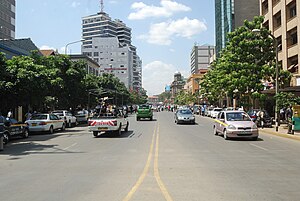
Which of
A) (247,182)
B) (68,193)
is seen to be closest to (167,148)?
Answer: (247,182)

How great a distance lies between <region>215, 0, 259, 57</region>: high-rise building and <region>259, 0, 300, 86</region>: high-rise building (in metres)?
26.2

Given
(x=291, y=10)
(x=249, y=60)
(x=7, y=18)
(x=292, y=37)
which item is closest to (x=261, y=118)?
(x=249, y=60)

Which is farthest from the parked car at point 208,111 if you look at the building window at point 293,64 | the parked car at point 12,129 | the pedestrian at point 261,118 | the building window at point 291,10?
the parked car at point 12,129

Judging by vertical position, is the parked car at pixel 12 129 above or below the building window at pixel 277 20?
below

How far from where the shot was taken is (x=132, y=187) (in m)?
7.30

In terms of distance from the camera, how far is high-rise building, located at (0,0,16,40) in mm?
78438

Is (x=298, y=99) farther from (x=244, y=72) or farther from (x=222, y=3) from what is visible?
(x=222, y=3)

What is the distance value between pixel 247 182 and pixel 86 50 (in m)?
152

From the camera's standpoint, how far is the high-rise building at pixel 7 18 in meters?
78.4

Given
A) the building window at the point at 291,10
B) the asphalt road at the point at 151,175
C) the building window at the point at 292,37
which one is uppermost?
the building window at the point at 291,10

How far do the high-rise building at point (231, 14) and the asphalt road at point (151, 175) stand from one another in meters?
56.0

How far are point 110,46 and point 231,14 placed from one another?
3479 inches

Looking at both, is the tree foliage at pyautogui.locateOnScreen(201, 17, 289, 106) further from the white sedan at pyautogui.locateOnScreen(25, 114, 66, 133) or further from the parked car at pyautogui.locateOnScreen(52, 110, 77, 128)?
the white sedan at pyautogui.locateOnScreen(25, 114, 66, 133)

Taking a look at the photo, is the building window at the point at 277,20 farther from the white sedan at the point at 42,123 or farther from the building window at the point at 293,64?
the white sedan at the point at 42,123
